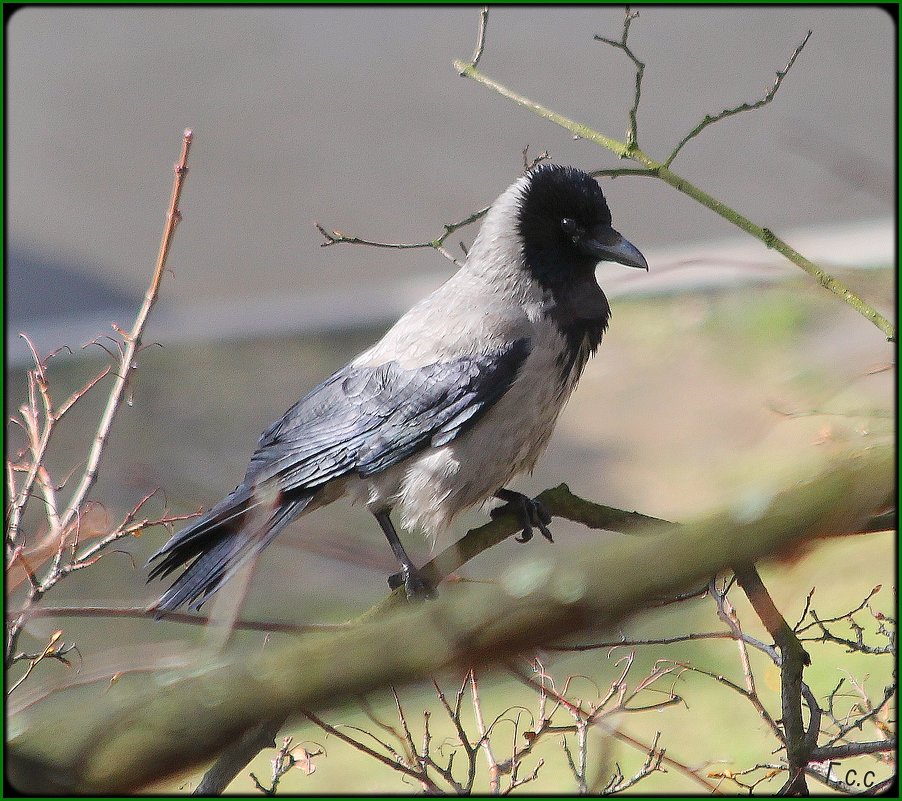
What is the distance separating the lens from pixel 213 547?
1.64m

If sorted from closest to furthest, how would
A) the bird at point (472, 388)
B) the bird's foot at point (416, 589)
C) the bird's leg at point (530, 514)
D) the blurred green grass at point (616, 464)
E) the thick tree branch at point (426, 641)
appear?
the thick tree branch at point (426, 641) → the blurred green grass at point (616, 464) → the bird's foot at point (416, 589) → the bird's leg at point (530, 514) → the bird at point (472, 388)

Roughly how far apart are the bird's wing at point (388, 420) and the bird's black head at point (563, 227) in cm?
18

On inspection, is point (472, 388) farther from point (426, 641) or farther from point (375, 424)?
point (426, 641)

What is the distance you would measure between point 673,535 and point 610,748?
63cm

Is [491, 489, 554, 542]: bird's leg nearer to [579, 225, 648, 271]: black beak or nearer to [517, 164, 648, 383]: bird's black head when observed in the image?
[517, 164, 648, 383]: bird's black head

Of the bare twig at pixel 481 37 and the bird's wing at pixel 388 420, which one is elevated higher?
the bare twig at pixel 481 37

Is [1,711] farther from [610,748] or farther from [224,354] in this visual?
[224,354]

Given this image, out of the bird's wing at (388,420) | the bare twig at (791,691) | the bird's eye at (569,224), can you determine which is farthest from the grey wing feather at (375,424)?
the bare twig at (791,691)

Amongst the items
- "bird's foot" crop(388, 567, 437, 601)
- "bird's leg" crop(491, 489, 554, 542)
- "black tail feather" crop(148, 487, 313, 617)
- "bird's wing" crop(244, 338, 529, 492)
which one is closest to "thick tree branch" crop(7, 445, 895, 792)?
"bird's foot" crop(388, 567, 437, 601)

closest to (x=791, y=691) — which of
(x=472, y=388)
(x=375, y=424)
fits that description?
(x=472, y=388)

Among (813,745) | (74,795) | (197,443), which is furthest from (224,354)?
(74,795)

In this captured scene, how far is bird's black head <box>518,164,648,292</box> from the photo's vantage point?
1840mm

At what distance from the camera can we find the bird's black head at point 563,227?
72.4 inches

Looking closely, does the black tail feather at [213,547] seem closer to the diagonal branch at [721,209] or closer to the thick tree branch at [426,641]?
the diagonal branch at [721,209]
